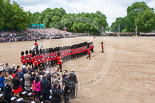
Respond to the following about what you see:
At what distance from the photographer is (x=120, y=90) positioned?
30.6ft

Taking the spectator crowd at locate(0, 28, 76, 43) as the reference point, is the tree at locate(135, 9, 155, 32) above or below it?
above

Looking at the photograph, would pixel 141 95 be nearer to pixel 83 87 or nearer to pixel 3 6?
pixel 83 87

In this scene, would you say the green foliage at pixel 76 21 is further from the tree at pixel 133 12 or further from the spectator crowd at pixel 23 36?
the spectator crowd at pixel 23 36

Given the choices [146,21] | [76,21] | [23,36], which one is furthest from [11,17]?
[146,21]

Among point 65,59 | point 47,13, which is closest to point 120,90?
point 65,59

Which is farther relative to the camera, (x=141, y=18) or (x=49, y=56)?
(x=141, y=18)

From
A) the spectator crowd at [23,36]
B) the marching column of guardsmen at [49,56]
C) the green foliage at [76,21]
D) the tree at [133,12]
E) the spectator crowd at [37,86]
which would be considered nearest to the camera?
the spectator crowd at [37,86]

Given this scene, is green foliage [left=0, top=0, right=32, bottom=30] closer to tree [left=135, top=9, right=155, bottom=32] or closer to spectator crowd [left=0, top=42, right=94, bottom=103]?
spectator crowd [left=0, top=42, right=94, bottom=103]

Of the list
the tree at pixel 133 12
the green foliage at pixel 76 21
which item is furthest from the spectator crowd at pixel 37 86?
the tree at pixel 133 12

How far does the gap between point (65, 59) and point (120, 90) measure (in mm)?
8599

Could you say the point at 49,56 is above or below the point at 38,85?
above

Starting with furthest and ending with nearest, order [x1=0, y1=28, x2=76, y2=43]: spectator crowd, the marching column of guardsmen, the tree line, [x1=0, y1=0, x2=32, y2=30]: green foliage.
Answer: the tree line < [x1=0, y1=0, x2=32, y2=30]: green foliage < [x1=0, y1=28, x2=76, y2=43]: spectator crowd < the marching column of guardsmen

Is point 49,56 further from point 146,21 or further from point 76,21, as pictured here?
point 76,21

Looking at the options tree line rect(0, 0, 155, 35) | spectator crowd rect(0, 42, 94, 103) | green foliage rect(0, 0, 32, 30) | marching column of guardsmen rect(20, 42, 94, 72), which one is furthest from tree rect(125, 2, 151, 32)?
spectator crowd rect(0, 42, 94, 103)
